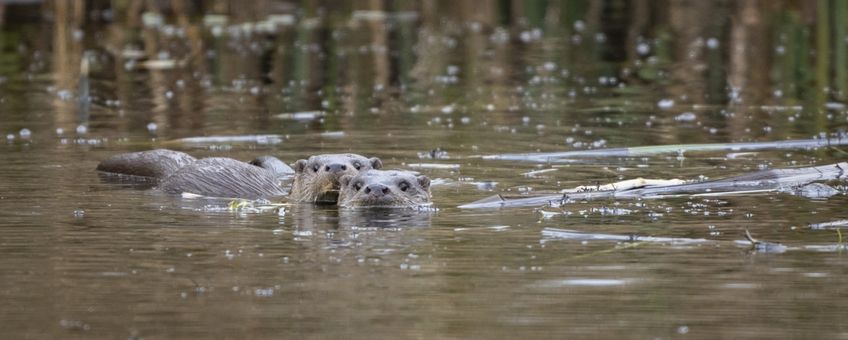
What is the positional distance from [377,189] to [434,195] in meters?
0.57

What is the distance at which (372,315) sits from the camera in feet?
18.4

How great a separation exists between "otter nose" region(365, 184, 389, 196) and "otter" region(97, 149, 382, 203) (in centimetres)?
49

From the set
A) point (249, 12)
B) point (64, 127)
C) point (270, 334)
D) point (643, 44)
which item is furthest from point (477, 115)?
point (249, 12)

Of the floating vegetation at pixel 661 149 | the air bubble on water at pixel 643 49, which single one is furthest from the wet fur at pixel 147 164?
the air bubble on water at pixel 643 49

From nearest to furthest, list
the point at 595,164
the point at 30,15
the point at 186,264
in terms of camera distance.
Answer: the point at 186,264, the point at 595,164, the point at 30,15

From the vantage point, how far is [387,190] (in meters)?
8.72

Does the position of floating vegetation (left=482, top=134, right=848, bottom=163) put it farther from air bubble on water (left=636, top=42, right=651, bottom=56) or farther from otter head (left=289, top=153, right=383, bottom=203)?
air bubble on water (left=636, top=42, right=651, bottom=56)

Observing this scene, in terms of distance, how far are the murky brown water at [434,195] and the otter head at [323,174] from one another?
40cm

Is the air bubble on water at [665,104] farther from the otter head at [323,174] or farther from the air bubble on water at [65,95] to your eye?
the air bubble on water at [65,95]

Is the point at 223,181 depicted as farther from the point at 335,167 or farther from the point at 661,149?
the point at 661,149

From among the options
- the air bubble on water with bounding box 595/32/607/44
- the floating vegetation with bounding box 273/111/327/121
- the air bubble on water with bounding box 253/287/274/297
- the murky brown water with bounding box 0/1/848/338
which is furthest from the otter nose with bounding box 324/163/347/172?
the air bubble on water with bounding box 595/32/607/44

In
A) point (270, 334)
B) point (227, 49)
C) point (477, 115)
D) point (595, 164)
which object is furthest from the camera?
point (227, 49)

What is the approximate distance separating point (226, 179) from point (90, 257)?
2.72 meters

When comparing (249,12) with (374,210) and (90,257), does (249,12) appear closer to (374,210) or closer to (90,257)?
(374,210)
